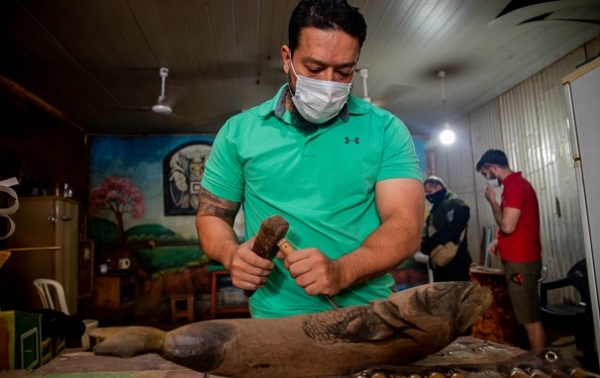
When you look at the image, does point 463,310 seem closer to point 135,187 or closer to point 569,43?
point 569,43

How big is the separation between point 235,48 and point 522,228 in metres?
3.64

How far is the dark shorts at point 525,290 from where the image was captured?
3619mm

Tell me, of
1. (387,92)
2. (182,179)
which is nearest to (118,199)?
(182,179)

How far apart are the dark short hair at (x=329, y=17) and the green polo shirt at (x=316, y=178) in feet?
0.99

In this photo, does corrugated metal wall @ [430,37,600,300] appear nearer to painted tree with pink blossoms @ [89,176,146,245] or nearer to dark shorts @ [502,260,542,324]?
dark shorts @ [502,260,542,324]

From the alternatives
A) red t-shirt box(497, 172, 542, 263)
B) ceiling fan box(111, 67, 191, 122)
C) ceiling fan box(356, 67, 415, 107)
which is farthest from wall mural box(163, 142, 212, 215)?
red t-shirt box(497, 172, 542, 263)

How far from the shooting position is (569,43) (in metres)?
4.43

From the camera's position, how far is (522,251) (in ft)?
12.2

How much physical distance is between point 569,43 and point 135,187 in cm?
746

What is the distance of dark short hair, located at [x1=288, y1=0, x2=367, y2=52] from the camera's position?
1.29 metres

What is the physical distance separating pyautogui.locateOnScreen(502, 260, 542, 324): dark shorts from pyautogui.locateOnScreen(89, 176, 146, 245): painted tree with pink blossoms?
6.53 meters

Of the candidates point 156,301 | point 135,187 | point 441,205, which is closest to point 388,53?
point 441,205

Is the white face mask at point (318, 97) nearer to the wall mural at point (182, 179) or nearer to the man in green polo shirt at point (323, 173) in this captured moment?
the man in green polo shirt at point (323, 173)

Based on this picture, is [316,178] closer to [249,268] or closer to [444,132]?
[249,268]
